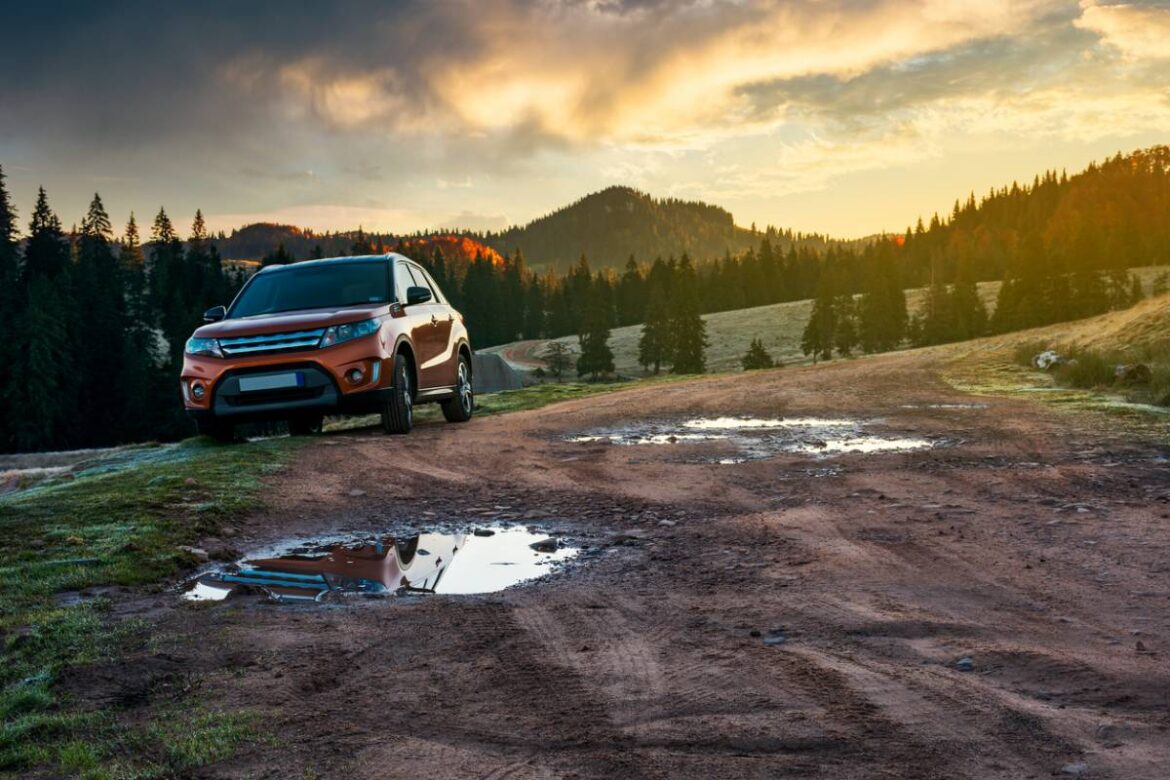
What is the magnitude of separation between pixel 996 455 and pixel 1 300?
2958 inches

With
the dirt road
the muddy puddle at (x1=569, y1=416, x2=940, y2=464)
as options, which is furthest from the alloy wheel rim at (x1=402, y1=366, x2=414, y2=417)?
the dirt road

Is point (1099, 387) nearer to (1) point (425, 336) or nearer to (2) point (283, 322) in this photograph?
(1) point (425, 336)

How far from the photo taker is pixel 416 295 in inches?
492

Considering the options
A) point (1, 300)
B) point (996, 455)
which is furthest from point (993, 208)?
point (996, 455)

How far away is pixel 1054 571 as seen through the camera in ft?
16.5

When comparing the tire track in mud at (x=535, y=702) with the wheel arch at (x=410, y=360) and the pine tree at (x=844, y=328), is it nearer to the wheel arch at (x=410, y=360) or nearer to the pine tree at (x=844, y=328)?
the wheel arch at (x=410, y=360)

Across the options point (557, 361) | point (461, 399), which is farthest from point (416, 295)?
point (557, 361)

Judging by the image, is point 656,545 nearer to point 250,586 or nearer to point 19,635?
point 250,586

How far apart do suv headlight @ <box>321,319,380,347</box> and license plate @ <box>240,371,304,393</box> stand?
50cm

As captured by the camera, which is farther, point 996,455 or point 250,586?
point 996,455

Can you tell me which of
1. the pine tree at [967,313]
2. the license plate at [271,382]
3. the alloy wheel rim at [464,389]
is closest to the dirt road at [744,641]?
the license plate at [271,382]

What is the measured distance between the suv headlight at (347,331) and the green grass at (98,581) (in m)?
1.34

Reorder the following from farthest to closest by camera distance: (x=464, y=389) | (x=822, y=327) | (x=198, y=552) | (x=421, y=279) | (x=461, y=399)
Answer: (x=822, y=327) → (x=464, y=389) → (x=461, y=399) → (x=421, y=279) → (x=198, y=552)

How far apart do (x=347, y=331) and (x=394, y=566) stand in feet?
19.4
